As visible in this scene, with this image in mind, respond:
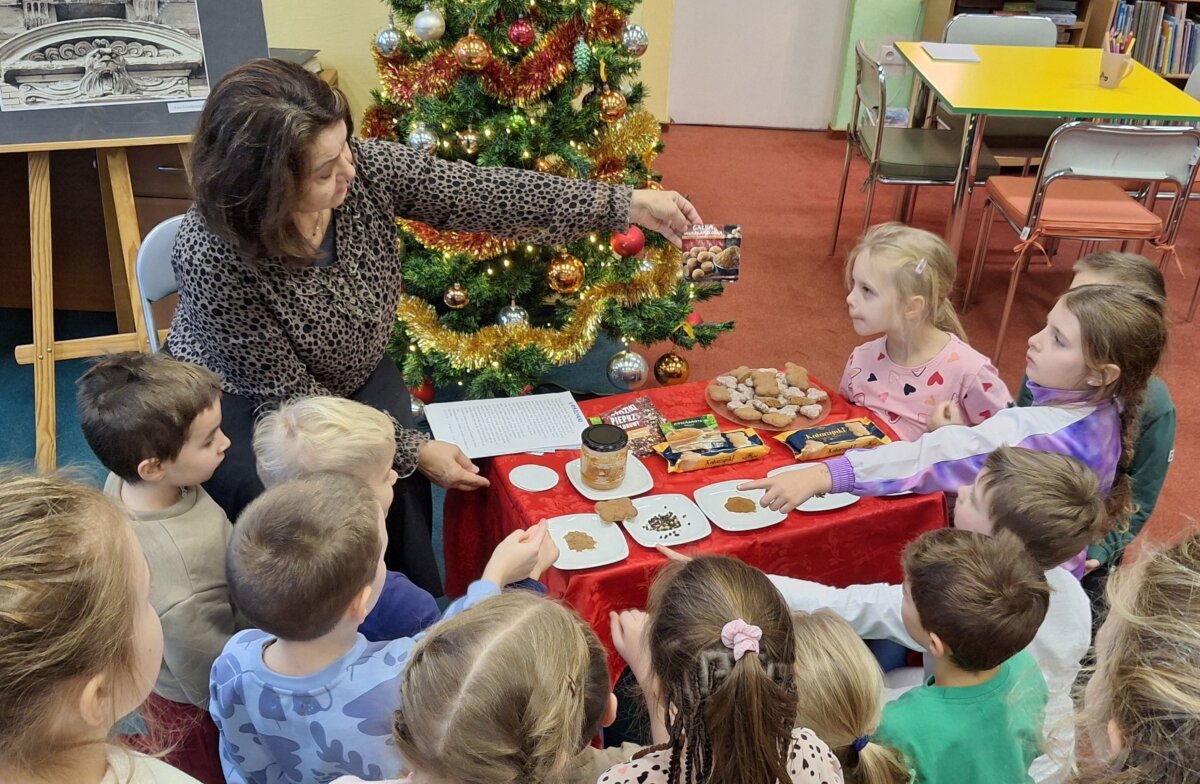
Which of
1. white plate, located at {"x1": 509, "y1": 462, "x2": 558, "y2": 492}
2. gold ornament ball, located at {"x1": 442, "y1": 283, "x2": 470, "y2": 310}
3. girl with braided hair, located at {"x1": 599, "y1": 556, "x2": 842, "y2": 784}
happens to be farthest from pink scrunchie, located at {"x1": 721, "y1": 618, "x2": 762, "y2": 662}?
gold ornament ball, located at {"x1": 442, "y1": 283, "x2": 470, "y2": 310}

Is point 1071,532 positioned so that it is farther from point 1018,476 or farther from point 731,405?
point 731,405

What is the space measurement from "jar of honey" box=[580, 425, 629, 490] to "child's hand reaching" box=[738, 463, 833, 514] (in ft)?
0.83

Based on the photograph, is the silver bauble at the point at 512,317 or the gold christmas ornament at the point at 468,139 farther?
the silver bauble at the point at 512,317

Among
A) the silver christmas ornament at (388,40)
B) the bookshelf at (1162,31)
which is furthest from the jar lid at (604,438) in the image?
the bookshelf at (1162,31)

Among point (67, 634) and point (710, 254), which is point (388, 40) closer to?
point (710, 254)

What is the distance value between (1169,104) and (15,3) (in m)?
3.83

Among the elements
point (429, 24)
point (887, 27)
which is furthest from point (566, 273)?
point (887, 27)

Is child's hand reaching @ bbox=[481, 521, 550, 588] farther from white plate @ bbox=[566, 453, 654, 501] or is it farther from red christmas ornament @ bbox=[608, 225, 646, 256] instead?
red christmas ornament @ bbox=[608, 225, 646, 256]

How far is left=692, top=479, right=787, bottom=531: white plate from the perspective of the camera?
1769 millimetres

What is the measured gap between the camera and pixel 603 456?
1771mm

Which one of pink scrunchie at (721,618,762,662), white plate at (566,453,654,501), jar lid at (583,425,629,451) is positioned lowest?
white plate at (566,453,654,501)

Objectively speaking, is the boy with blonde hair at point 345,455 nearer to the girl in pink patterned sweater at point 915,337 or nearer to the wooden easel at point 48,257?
the girl in pink patterned sweater at point 915,337

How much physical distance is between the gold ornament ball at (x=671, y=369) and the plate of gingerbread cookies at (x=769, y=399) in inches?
37.3

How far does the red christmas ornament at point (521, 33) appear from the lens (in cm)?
255
